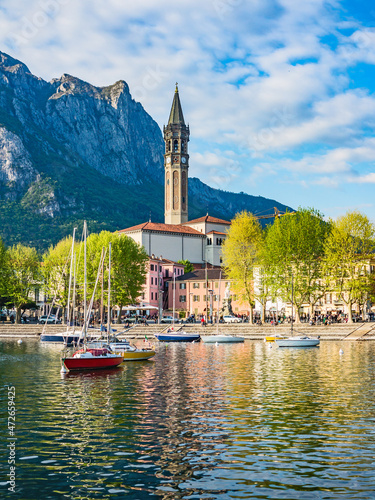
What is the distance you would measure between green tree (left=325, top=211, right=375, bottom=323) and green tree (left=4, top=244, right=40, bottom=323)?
57087mm

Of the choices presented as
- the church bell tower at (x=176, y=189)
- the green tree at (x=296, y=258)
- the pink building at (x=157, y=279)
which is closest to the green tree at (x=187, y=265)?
the pink building at (x=157, y=279)

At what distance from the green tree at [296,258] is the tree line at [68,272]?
24.7m

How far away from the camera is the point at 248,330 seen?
302 feet

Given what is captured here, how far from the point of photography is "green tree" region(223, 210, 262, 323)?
99.4 meters

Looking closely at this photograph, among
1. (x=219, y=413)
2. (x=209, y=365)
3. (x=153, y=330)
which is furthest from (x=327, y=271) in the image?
(x=219, y=413)

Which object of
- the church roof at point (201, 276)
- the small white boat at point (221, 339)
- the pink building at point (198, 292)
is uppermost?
the church roof at point (201, 276)

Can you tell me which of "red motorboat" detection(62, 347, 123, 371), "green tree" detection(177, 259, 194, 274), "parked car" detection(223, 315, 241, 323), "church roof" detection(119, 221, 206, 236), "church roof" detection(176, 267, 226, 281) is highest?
"church roof" detection(119, 221, 206, 236)

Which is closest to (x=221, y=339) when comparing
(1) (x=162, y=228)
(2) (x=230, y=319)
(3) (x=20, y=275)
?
(2) (x=230, y=319)

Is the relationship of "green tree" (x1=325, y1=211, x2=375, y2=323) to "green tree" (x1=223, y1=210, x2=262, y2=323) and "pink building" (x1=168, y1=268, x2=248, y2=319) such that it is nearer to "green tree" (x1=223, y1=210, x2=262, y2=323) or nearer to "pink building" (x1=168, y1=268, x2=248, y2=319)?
"green tree" (x1=223, y1=210, x2=262, y2=323)

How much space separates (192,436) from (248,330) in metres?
72.0

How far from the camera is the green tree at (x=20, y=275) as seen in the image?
360ft

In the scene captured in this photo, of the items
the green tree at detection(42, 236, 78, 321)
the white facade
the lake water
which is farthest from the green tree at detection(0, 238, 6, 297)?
the lake water

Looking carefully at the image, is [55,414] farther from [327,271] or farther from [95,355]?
[327,271]

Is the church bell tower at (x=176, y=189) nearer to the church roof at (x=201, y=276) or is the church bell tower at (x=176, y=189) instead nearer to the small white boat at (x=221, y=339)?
the church roof at (x=201, y=276)
